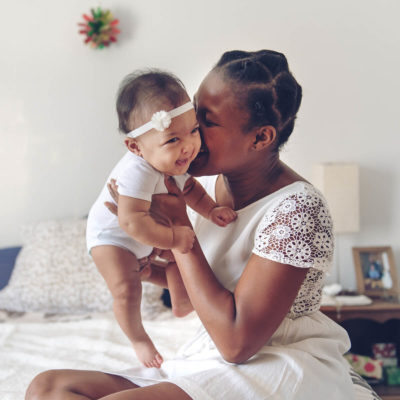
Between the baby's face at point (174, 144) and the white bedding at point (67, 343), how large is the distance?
979 millimetres

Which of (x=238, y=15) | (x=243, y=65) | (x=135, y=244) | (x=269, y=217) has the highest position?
(x=238, y=15)

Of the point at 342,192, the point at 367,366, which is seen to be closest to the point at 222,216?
the point at 342,192

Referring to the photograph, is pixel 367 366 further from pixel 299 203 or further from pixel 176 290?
pixel 299 203

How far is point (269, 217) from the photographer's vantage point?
3.61ft

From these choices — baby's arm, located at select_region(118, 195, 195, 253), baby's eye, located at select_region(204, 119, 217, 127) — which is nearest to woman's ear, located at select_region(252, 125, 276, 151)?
baby's eye, located at select_region(204, 119, 217, 127)

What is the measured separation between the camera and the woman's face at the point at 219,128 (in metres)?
1.13

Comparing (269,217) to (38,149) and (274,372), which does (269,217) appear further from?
(38,149)

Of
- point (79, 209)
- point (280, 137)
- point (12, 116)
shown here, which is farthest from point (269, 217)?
point (12, 116)

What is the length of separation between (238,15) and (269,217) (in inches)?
84.6

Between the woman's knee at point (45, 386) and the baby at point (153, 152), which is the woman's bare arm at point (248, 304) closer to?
the baby at point (153, 152)

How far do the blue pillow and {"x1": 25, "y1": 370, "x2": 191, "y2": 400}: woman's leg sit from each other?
1.70m

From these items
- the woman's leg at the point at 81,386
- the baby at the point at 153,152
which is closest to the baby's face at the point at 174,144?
the baby at the point at 153,152

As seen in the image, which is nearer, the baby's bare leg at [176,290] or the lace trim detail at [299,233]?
the lace trim detail at [299,233]

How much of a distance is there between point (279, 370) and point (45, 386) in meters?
0.54
